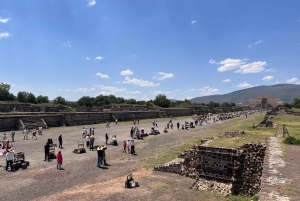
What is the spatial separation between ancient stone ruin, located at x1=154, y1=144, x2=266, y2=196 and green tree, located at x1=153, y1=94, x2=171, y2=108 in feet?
247

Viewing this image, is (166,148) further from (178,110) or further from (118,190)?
(178,110)

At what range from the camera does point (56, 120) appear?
116 ft

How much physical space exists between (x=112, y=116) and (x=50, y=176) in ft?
107

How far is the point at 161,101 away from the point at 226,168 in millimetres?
78014

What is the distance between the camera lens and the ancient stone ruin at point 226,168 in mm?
10247

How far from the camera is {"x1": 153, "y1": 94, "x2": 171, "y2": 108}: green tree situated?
88.1m

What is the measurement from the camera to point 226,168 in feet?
35.8

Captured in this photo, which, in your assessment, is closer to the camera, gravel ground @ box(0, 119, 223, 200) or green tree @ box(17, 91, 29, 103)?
gravel ground @ box(0, 119, 223, 200)

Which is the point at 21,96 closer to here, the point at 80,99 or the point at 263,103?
the point at 80,99

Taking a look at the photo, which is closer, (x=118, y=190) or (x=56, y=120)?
(x=118, y=190)

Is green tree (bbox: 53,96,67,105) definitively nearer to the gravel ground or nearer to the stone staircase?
the stone staircase

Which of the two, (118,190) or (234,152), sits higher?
(234,152)

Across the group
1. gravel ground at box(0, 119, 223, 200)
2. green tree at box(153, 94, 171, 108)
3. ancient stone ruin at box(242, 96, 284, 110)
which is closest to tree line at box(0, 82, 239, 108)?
green tree at box(153, 94, 171, 108)

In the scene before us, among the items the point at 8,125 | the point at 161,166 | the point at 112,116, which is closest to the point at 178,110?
the point at 112,116
